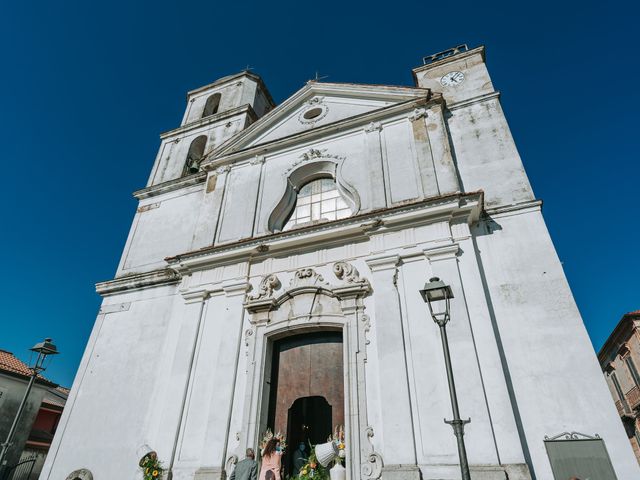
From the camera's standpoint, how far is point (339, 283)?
28.4 ft

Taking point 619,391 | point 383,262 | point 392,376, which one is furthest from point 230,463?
point 619,391

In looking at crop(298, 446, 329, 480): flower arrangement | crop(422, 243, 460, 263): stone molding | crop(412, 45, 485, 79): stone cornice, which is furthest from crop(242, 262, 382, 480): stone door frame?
crop(412, 45, 485, 79): stone cornice

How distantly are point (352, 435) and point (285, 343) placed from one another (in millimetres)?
2613

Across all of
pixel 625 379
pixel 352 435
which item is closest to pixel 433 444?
pixel 352 435

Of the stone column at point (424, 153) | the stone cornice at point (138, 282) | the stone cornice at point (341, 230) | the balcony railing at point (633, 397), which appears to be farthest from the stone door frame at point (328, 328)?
the balcony railing at point (633, 397)

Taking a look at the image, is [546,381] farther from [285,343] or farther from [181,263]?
[181,263]

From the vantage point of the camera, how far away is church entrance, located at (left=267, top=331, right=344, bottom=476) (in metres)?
7.90

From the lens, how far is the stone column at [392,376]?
6418 mm

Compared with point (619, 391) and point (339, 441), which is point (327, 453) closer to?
point (339, 441)

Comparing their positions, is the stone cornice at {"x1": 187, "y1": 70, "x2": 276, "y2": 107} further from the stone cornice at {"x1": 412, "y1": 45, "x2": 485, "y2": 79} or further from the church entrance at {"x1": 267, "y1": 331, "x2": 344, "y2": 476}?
the church entrance at {"x1": 267, "y1": 331, "x2": 344, "y2": 476}

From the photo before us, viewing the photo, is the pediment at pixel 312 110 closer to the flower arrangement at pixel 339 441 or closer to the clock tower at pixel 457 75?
the clock tower at pixel 457 75

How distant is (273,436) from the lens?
24.9 ft

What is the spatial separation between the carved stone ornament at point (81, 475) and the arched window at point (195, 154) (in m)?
10.1

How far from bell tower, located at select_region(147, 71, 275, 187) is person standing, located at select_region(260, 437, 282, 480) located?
9.60 meters
